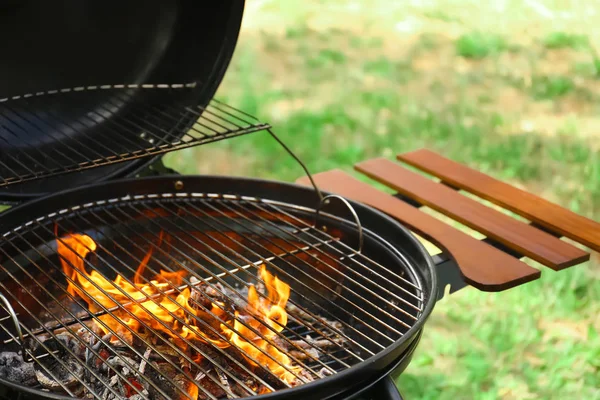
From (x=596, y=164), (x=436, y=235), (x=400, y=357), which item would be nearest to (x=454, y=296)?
(x=436, y=235)

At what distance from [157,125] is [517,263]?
2.95 feet

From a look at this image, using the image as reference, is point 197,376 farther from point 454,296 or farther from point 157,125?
point 454,296

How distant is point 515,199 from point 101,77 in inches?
43.4

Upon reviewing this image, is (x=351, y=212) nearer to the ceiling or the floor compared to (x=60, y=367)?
nearer to the ceiling

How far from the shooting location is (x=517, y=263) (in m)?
1.66

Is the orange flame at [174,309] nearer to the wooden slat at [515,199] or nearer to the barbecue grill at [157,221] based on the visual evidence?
the barbecue grill at [157,221]

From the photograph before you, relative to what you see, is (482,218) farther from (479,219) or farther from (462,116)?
(462,116)

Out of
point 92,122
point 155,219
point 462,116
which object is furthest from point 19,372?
point 462,116

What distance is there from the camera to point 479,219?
1.87 meters

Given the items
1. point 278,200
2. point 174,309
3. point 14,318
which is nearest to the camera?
point 14,318

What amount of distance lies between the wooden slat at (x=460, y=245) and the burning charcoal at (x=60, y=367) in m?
0.78

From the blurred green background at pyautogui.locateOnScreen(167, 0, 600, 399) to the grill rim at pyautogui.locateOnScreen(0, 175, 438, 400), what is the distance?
2.57 feet

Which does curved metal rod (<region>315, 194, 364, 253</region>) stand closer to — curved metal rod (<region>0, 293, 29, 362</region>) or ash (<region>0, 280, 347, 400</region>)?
ash (<region>0, 280, 347, 400</region>)

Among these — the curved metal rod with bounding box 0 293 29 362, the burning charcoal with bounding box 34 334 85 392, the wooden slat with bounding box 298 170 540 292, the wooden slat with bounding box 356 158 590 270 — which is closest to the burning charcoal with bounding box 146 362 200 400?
the burning charcoal with bounding box 34 334 85 392
